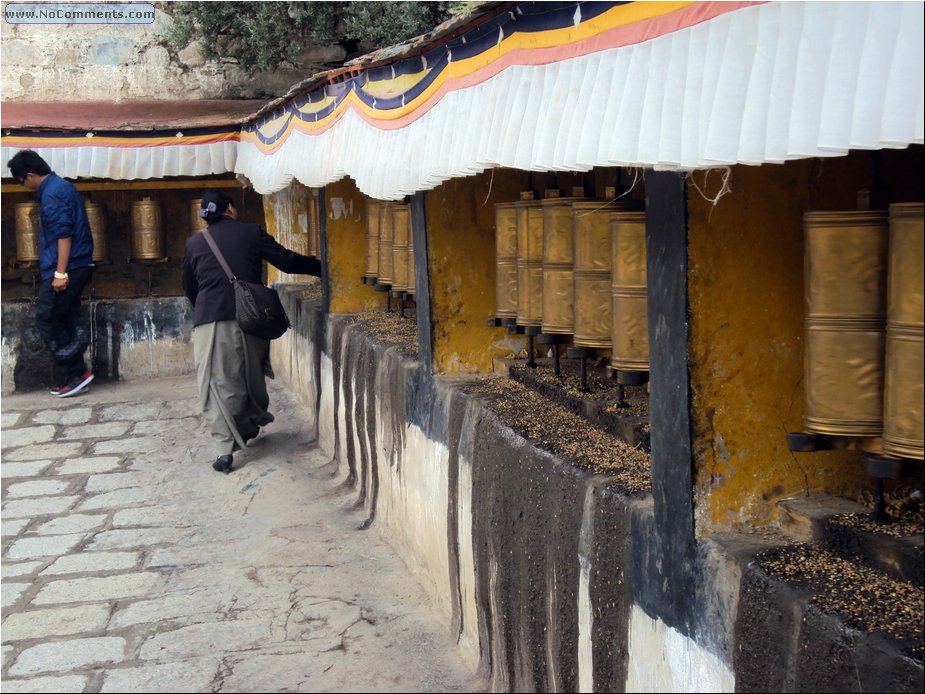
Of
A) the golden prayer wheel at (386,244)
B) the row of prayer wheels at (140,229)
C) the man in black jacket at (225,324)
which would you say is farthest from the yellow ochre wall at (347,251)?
the row of prayer wheels at (140,229)

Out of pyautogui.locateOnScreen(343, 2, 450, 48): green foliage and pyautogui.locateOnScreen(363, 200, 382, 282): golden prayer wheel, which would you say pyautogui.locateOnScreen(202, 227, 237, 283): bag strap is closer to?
pyautogui.locateOnScreen(363, 200, 382, 282): golden prayer wheel

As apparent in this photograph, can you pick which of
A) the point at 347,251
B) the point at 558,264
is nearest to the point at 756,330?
the point at 558,264

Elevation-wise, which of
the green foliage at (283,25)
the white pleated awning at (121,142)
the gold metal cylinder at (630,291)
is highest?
the green foliage at (283,25)

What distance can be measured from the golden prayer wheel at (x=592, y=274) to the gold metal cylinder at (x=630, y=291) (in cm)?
32

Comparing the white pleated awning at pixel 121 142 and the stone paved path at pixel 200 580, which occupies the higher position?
the white pleated awning at pixel 121 142

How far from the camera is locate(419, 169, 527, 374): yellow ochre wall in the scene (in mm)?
4941

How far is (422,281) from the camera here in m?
4.98

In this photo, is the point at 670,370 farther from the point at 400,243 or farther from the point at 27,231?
the point at 27,231

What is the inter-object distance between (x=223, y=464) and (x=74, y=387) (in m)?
3.48

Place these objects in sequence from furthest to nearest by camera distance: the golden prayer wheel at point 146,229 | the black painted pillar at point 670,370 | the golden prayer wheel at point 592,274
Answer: the golden prayer wheel at point 146,229 → the golden prayer wheel at point 592,274 → the black painted pillar at point 670,370

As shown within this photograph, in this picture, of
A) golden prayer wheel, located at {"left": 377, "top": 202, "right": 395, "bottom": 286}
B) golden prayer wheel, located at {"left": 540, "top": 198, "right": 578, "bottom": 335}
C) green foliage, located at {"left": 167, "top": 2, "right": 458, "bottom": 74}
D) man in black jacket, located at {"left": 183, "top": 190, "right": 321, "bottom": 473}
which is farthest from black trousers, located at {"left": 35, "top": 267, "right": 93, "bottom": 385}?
golden prayer wheel, located at {"left": 540, "top": 198, "right": 578, "bottom": 335}

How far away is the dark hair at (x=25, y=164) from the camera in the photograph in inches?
372

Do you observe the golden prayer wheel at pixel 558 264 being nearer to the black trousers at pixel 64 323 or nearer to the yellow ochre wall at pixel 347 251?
the yellow ochre wall at pixel 347 251

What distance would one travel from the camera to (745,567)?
91.1 inches
